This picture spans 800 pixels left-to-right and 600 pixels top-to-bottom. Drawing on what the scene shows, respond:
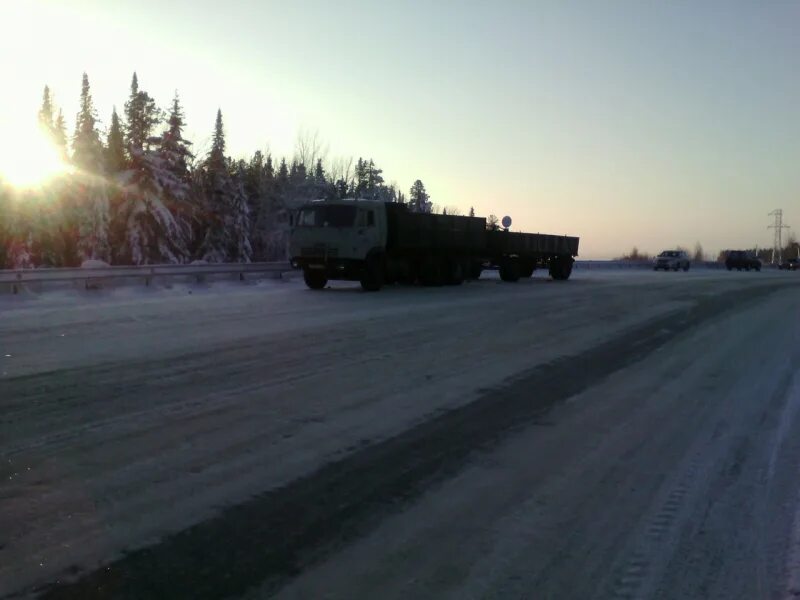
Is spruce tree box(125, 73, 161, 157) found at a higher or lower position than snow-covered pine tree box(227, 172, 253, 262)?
higher

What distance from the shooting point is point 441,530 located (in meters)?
4.49

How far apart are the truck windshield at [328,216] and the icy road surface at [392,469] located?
12.7 meters

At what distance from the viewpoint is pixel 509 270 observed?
1374 inches

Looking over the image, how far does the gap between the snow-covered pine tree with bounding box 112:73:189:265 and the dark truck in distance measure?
3171cm

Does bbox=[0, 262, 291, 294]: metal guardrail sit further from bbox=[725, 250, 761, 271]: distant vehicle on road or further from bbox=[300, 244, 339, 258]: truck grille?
bbox=[725, 250, 761, 271]: distant vehicle on road

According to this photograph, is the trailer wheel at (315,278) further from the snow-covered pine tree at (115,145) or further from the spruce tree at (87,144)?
the snow-covered pine tree at (115,145)

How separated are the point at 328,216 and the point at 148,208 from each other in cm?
3614

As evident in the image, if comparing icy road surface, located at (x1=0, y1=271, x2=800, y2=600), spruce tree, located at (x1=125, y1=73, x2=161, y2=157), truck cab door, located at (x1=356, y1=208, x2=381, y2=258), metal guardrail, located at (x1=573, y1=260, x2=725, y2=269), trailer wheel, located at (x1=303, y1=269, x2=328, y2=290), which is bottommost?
icy road surface, located at (x1=0, y1=271, x2=800, y2=600)

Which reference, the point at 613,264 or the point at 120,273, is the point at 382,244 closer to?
the point at 120,273

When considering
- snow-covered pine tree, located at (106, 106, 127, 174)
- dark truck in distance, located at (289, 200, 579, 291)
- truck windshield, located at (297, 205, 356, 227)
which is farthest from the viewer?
snow-covered pine tree, located at (106, 106, 127, 174)

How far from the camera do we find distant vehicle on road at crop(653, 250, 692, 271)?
217ft

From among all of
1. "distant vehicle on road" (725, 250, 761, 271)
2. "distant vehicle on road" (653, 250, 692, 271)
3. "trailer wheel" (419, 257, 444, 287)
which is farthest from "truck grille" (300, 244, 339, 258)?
"distant vehicle on road" (725, 250, 761, 271)

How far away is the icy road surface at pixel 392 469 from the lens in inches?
154

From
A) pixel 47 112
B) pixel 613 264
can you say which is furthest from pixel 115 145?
pixel 613 264
